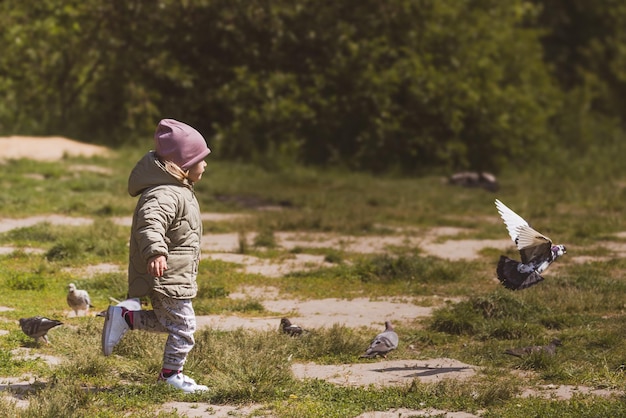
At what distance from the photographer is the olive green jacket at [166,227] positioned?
5.79m

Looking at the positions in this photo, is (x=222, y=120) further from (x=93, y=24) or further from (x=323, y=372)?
(x=323, y=372)

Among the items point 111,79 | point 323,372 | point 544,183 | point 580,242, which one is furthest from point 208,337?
point 111,79

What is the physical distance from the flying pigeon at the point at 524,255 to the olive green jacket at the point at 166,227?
2001 millimetres

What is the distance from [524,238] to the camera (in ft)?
22.2

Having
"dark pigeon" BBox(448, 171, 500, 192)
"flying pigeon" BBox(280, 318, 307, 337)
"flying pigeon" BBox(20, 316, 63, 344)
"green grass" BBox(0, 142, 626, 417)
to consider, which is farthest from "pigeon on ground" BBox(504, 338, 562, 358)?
"dark pigeon" BBox(448, 171, 500, 192)

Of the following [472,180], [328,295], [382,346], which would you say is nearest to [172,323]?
[382,346]

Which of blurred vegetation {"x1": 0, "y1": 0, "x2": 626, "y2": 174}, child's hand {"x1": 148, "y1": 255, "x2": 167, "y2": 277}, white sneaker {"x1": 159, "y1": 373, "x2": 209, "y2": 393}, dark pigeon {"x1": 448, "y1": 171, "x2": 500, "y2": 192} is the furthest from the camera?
blurred vegetation {"x1": 0, "y1": 0, "x2": 626, "y2": 174}

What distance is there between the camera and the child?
5.80m

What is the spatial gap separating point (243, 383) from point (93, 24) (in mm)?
14699

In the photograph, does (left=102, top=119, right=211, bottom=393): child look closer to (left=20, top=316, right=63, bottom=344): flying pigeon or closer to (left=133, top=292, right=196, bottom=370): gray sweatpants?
(left=133, top=292, right=196, bottom=370): gray sweatpants

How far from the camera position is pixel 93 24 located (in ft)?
63.5

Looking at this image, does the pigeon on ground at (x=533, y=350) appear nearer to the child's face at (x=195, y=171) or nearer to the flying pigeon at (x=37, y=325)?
the child's face at (x=195, y=171)

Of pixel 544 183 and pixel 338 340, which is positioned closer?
pixel 338 340

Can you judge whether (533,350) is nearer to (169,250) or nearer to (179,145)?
(169,250)
